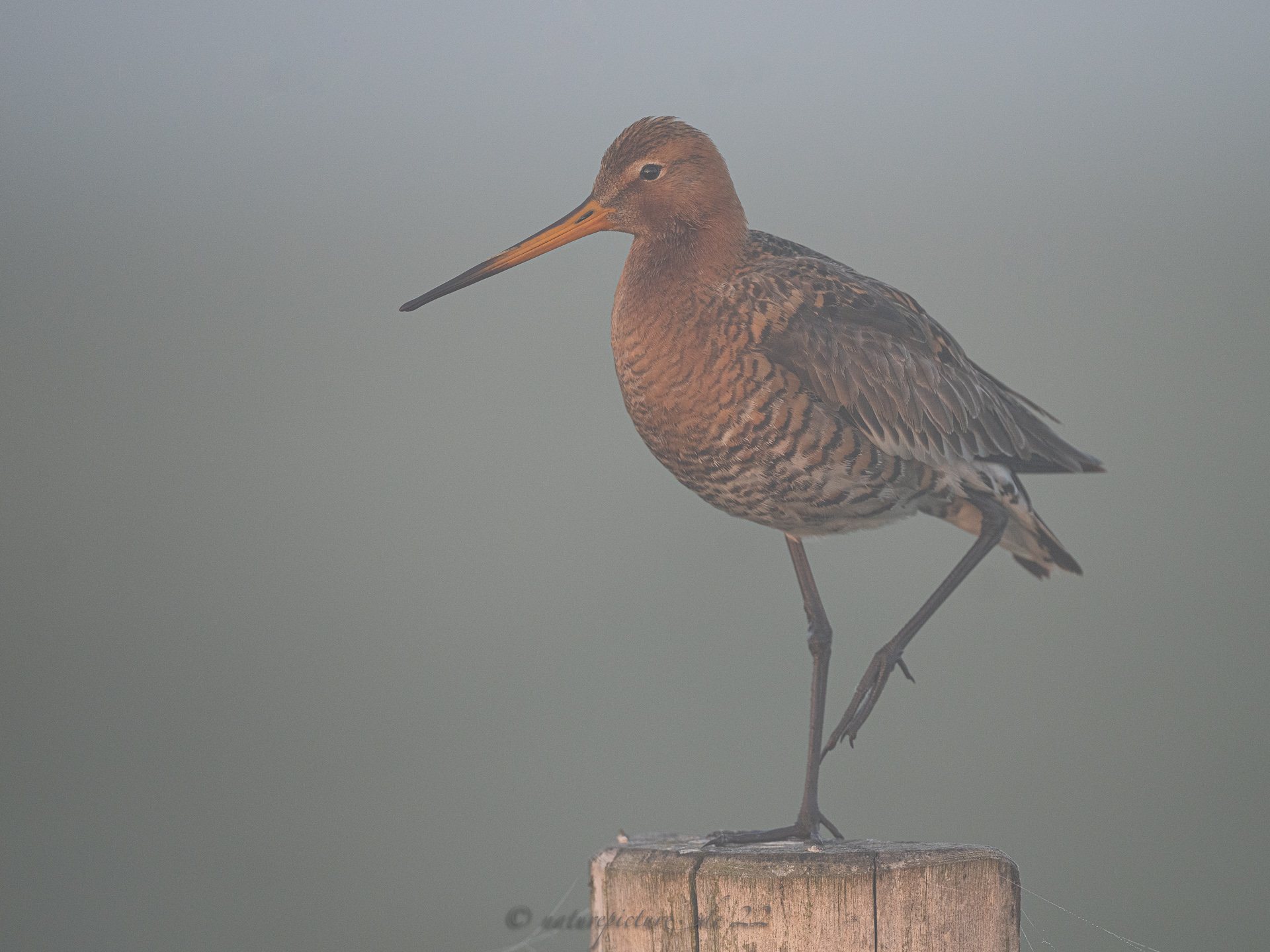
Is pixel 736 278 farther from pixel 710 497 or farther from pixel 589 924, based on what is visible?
pixel 589 924

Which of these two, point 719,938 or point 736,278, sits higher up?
point 736,278

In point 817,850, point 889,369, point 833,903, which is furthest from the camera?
point 889,369

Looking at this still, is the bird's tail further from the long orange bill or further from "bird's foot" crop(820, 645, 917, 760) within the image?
the long orange bill

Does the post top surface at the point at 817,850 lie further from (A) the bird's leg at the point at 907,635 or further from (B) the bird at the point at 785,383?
(A) the bird's leg at the point at 907,635

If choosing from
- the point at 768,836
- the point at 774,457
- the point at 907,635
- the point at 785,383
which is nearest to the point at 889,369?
the point at 785,383

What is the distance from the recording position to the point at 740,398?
2.85 metres

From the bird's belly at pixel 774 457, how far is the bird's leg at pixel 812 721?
335 millimetres

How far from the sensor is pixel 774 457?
9.35ft

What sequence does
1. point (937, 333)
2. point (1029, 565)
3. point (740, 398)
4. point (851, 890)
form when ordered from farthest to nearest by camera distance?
point (1029, 565) → point (937, 333) → point (740, 398) → point (851, 890)

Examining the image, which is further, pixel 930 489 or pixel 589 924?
pixel 930 489

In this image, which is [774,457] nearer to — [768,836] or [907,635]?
[907,635]

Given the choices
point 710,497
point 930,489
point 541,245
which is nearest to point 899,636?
point 930,489

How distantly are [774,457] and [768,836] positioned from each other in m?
0.97

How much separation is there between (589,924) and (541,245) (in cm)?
178
